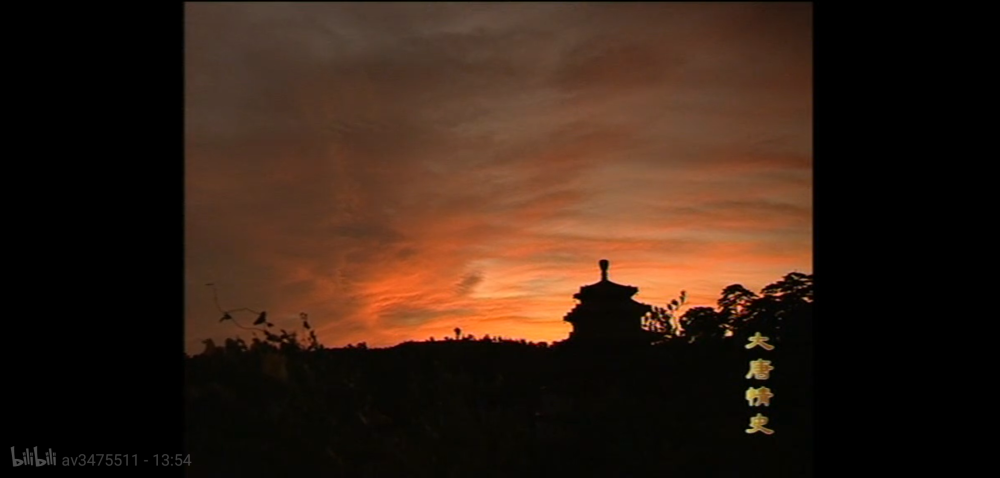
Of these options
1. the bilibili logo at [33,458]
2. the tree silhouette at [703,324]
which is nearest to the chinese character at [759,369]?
the tree silhouette at [703,324]

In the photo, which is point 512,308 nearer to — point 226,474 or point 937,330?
point 226,474

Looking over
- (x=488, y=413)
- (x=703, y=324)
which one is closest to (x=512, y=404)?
(x=488, y=413)

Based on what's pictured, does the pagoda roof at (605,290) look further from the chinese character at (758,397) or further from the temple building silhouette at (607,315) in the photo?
the chinese character at (758,397)

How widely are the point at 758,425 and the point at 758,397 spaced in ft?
0.40

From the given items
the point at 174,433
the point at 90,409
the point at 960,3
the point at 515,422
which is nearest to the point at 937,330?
the point at 960,3

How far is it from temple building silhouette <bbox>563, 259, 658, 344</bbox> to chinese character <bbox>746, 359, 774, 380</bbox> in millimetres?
389

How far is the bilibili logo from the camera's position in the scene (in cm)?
184

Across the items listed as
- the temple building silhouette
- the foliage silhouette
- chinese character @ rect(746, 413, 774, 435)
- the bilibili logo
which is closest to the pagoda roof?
the temple building silhouette

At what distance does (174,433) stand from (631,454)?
5.45ft

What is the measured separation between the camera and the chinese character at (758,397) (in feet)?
9.84

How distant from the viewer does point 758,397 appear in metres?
3.00

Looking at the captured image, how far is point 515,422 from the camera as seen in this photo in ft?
9.74

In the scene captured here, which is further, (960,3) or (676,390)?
(676,390)

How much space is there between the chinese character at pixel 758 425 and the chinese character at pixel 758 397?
71 mm
